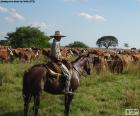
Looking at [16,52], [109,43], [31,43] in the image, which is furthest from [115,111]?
[109,43]

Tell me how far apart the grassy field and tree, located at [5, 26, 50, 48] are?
5171cm

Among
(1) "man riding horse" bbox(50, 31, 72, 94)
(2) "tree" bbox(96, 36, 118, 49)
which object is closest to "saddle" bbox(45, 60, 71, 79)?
(1) "man riding horse" bbox(50, 31, 72, 94)

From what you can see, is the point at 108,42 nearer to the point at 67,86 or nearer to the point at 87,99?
the point at 87,99

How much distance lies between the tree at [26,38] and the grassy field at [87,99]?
51.7m

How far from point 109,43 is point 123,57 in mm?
96531

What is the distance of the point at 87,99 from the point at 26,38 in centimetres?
5663

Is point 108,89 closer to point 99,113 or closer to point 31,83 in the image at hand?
point 99,113

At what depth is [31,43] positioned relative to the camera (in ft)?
227

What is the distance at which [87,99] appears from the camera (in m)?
12.9

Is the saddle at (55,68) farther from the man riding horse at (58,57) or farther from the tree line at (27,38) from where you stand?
the tree line at (27,38)

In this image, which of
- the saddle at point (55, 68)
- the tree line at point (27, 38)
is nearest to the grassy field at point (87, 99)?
the saddle at point (55, 68)

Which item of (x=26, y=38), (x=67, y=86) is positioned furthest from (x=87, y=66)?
(x=26, y=38)

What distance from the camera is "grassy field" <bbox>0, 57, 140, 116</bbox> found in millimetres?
11375

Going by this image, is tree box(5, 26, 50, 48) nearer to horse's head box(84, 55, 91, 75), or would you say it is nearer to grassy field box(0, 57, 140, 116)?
grassy field box(0, 57, 140, 116)
